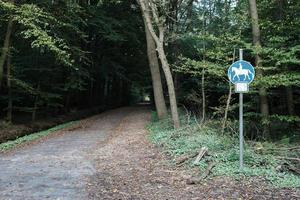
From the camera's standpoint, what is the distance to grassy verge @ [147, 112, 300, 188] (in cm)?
805

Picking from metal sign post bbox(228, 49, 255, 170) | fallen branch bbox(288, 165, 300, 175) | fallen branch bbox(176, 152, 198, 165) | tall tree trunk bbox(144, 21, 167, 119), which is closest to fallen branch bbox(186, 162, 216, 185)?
metal sign post bbox(228, 49, 255, 170)

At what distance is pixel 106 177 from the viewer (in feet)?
27.9

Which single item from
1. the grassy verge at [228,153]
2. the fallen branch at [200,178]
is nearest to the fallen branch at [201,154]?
the grassy verge at [228,153]

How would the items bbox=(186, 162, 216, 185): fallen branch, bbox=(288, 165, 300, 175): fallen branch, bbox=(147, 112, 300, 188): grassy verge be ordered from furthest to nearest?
1. bbox=(288, 165, 300, 175): fallen branch
2. bbox=(147, 112, 300, 188): grassy verge
3. bbox=(186, 162, 216, 185): fallen branch

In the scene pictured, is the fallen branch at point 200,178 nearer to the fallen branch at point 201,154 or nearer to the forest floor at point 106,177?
the forest floor at point 106,177

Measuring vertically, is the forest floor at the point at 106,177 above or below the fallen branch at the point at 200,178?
below

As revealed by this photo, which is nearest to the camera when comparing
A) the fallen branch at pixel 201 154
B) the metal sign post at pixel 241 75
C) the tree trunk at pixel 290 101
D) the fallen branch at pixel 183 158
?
the metal sign post at pixel 241 75

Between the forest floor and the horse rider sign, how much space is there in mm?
2010

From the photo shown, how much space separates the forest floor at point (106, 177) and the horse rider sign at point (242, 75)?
2.01 meters

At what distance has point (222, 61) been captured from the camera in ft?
46.0

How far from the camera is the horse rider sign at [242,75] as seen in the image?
8.24 metres

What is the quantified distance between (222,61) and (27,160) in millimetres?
7750

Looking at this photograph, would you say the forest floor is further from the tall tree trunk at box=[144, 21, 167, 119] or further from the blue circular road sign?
the tall tree trunk at box=[144, 21, 167, 119]

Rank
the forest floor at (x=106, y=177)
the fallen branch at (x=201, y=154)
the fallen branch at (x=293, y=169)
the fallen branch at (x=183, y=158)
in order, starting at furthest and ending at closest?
the fallen branch at (x=183, y=158)
the fallen branch at (x=201, y=154)
the fallen branch at (x=293, y=169)
the forest floor at (x=106, y=177)
